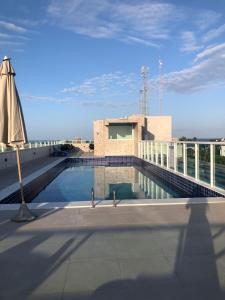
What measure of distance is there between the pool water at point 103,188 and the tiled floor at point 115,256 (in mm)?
4081

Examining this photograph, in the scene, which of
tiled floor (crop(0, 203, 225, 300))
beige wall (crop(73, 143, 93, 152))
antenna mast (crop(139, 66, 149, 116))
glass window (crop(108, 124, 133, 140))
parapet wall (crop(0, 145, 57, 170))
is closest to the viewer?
tiled floor (crop(0, 203, 225, 300))

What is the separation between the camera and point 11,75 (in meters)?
5.95

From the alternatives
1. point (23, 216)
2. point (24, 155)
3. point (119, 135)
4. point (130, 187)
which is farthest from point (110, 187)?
point (119, 135)

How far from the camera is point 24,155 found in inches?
754

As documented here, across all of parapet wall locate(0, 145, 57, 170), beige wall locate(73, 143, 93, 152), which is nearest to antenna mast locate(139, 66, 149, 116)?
beige wall locate(73, 143, 93, 152)

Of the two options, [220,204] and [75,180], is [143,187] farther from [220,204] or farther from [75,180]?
[220,204]

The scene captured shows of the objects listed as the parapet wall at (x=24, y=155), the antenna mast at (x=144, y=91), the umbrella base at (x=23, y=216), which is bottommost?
the umbrella base at (x=23, y=216)

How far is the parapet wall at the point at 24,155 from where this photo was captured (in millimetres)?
15136

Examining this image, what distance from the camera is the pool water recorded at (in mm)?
9898

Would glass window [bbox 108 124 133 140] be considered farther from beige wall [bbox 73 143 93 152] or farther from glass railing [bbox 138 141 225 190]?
beige wall [bbox 73 143 93 152]

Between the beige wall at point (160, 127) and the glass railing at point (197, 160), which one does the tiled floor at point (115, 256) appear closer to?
the glass railing at point (197, 160)

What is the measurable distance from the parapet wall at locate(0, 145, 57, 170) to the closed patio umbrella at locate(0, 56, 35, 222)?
30.6 ft

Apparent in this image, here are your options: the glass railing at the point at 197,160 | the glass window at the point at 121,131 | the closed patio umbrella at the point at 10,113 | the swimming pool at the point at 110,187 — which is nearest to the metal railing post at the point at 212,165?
the glass railing at the point at 197,160

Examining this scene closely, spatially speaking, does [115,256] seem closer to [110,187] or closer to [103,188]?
[103,188]
